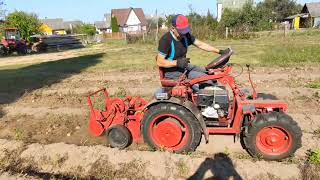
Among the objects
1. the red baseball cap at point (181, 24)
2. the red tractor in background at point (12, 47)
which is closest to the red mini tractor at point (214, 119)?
the red baseball cap at point (181, 24)

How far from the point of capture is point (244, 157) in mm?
4793

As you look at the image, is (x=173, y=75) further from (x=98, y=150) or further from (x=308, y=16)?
(x=308, y=16)

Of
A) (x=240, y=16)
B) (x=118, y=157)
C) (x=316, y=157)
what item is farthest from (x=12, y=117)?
(x=240, y=16)

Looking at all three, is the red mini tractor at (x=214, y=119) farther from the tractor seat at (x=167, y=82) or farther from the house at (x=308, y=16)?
the house at (x=308, y=16)

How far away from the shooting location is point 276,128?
454cm

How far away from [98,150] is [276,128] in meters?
2.37

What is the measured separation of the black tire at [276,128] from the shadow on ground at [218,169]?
0.36 meters

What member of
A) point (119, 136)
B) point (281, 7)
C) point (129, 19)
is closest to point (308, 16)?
point (281, 7)

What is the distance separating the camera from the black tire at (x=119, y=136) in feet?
17.3

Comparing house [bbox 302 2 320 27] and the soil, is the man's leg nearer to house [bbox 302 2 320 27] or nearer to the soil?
the soil

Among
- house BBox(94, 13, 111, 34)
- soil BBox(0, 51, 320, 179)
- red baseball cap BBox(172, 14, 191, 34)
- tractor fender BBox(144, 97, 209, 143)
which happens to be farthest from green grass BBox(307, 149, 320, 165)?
house BBox(94, 13, 111, 34)

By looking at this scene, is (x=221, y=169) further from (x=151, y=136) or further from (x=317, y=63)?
(x=317, y=63)

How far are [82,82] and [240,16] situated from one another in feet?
123

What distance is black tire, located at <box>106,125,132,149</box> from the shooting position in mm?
5273
